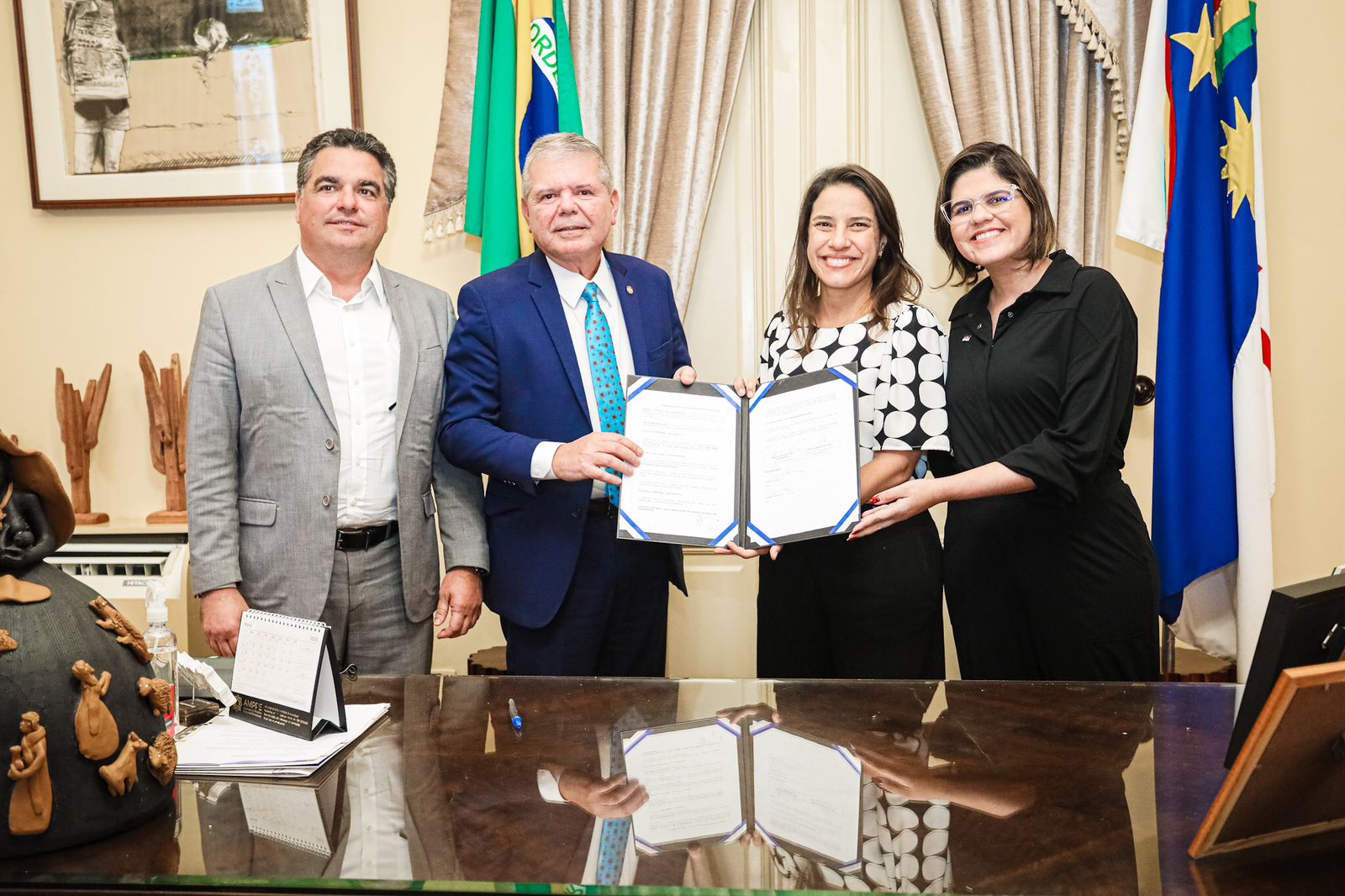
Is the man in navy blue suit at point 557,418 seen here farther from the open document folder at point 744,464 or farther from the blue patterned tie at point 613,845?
the blue patterned tie at point 613,845

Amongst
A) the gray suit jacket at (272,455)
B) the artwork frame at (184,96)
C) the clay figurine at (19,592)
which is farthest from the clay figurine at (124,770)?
the artwork frame at (184,96)

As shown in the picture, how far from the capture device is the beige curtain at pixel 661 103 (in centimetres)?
334

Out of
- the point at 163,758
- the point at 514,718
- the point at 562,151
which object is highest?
the point at 562,151

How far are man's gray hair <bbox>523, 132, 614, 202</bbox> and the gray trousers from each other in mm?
887

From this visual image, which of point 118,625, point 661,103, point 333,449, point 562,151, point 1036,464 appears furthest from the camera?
point 661,103

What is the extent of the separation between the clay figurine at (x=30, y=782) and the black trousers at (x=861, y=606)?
1486 millimetres

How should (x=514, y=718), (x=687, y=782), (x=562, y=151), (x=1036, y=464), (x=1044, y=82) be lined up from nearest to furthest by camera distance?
(x=687, y=782) → (x=514, y=718) → (x=1036, y=464) → (x=562, y=151) → (x=1044, y=82)

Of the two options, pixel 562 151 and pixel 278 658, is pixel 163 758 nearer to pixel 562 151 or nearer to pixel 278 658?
pixel 278 658

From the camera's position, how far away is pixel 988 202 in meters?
2.30

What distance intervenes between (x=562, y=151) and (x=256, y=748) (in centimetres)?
145

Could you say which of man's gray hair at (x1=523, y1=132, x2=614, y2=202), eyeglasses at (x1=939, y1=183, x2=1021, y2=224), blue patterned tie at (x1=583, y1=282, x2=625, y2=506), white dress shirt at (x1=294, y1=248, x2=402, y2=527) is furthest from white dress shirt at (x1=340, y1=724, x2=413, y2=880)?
eyeglasses at (x1=939, y1=183, x2=1021, y2=224)

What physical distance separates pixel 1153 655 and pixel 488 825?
64.2 inches

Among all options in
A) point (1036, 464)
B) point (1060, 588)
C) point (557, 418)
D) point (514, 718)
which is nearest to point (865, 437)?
point (1036, 464)

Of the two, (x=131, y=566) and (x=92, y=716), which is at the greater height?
(x=92, y=716)
